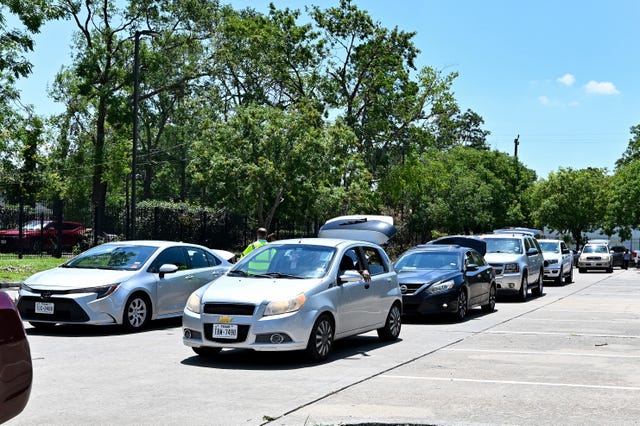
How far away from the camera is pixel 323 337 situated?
34.3 feet

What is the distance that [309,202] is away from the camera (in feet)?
128

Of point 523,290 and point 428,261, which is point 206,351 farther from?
point 523,290

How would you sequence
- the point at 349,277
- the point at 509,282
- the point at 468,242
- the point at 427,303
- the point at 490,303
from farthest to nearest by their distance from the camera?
the point at 468,242 → the point at 509,282 → the point at 490,303 → the point at 427,303 → the point at 349,277

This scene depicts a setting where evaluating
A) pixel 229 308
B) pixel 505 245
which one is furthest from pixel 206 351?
pixel 505 245

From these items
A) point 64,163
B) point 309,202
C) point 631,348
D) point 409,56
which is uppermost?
point 409,56

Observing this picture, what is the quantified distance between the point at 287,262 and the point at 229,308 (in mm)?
1442

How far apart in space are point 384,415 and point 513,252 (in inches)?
663

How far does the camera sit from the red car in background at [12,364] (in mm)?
4273

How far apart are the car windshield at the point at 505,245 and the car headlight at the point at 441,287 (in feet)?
25.0

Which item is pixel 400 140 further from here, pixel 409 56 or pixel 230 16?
pixel 230 16

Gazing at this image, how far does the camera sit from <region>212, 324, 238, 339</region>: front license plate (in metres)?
9.91

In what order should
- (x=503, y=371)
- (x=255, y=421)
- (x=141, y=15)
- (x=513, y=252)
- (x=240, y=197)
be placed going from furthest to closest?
(x=141, y=15)
(x=240, y=197)
(x=513, y=252)
(x=503, y=371)
(x=255, y=421)

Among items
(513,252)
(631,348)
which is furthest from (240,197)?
(631,348)

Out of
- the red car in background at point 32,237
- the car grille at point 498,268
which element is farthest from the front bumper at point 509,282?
the red car in background at point 32,237
